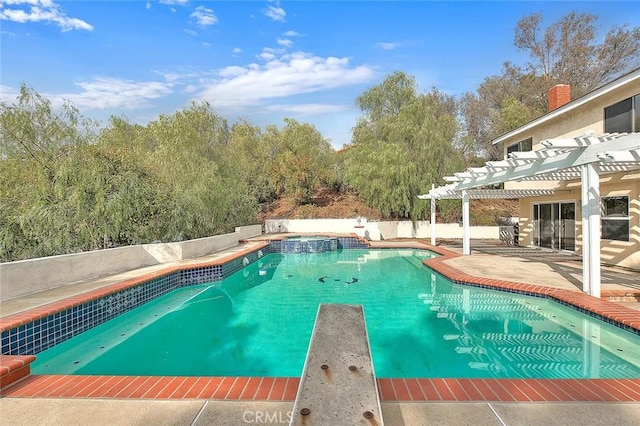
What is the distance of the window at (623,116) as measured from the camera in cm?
862

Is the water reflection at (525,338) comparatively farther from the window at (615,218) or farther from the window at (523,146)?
the window at (523,146)

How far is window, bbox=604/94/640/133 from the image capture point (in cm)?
862

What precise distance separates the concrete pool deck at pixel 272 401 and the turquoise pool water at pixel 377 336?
4.01 ft

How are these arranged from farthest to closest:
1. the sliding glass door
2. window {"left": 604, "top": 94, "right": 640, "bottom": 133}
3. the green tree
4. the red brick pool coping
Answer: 1. the green tree
2. the sliding glass door
3. window {"left": 604, "top": 94, "right": 640, "bottom": 133}
4. the red brick pool coping

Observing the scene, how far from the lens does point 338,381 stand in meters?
2.22

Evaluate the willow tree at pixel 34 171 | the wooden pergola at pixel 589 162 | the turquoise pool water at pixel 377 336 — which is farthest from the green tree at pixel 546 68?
the willow tree at pixel 34 171

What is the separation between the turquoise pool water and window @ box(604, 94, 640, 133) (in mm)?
5832

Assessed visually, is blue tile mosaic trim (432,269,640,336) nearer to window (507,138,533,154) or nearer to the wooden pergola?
the wooden pergola

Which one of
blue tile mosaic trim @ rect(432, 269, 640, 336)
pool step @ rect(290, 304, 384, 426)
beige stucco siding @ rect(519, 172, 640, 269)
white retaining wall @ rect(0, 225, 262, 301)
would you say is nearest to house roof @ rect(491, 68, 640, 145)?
beige stucco siding @ rect(519, 172, 640, 269)

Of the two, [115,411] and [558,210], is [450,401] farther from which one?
[558,210]

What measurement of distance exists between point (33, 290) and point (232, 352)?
4.57 meters

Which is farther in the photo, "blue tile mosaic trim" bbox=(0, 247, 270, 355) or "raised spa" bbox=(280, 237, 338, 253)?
"raised spa" bbox=(280, 237, 338, 253)

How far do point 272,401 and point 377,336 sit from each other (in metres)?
3.12

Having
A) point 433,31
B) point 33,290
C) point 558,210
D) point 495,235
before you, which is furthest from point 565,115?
point 33,290
